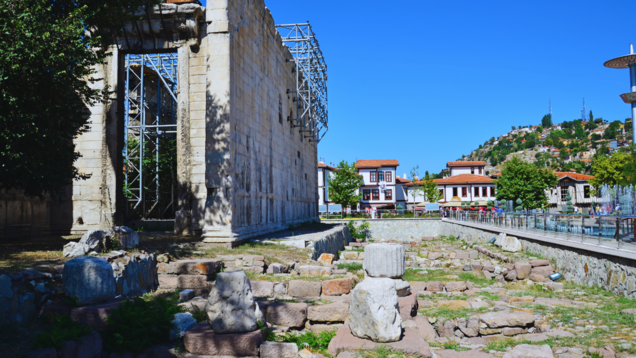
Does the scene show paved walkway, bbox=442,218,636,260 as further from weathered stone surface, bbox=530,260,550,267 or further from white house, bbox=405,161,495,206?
white house, bbox=405,161,495,206

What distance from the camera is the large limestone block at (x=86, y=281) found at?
6.68 metres

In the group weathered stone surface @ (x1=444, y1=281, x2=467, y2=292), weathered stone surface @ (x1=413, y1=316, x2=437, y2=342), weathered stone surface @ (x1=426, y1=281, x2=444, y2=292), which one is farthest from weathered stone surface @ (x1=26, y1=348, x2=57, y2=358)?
weathered stone surface @ (x1=444, y1=281, x2=467, y2=292)

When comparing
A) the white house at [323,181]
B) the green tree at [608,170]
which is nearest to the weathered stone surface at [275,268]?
the green tree at [608,170]

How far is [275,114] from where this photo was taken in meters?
22.5

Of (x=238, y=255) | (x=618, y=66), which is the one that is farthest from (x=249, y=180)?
(x=618, y=66)

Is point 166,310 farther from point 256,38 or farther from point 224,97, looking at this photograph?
point 256,38

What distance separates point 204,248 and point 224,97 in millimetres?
4894

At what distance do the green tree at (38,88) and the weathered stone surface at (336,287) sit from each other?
23.6 feet

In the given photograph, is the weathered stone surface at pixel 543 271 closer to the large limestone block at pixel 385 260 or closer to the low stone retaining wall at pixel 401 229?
the large limestone block at pixel 385 260

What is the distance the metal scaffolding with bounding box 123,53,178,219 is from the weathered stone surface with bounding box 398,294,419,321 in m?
17.0

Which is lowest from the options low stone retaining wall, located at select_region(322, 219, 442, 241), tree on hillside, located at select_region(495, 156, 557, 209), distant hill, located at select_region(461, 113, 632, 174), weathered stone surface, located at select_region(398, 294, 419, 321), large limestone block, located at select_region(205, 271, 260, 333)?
low stone retaining wall, located at select_region(322, 219, 442, 241)

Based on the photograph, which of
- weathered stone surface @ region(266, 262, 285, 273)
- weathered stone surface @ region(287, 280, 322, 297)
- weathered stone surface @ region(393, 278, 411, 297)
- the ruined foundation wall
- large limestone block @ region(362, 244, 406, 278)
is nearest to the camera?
weathered stone surface @ region(393, 278, 411, 297)

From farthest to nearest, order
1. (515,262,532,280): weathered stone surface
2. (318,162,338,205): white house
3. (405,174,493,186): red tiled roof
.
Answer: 1. (405,174,493,186): red tiled roof
2. (318,162,338,205): white house
3. (515,262,532,280): weathered stone surface

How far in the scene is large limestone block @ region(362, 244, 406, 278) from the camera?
9.00 metres
